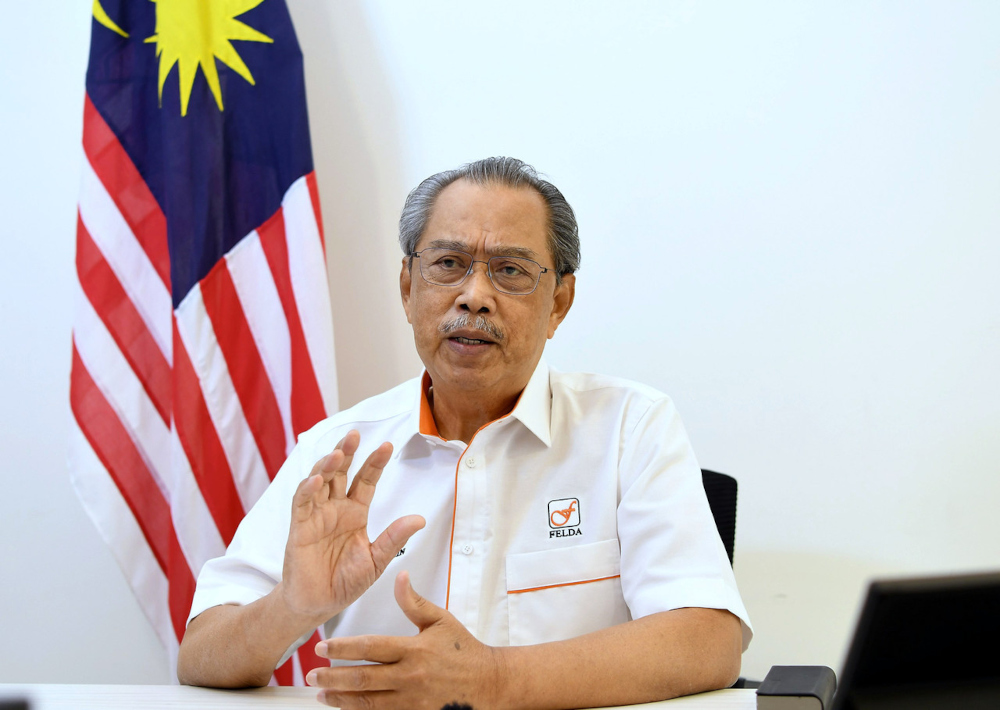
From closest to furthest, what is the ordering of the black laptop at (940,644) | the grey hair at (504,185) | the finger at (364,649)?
the black laptop at (940,644) → the finger at (364,649) → the grey hair at (504,185)

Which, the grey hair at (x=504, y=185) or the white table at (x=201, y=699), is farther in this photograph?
the grey hair at (x=504, y=185)

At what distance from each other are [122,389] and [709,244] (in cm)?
154

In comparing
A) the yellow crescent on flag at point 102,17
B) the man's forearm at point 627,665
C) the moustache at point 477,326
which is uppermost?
the yellow crescent on flag at point 102,17

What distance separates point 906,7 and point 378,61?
1365 millimetres

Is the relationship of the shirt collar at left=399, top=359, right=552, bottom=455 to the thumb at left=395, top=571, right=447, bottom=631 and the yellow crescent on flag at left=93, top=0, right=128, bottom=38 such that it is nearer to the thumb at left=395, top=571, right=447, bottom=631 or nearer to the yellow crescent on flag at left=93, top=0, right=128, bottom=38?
the thumb at left=395, top=571, right=447, bottom=631

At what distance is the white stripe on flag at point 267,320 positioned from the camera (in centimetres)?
205

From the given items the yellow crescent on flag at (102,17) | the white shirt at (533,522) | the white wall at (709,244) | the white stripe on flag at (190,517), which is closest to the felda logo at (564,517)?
the white shirt at (533,522)

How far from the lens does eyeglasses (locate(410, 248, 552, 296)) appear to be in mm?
1480

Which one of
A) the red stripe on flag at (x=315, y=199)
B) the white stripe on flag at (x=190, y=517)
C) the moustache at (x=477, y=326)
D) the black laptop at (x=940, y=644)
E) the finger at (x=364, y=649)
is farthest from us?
the red stripe on flag at (x=315, y=199)

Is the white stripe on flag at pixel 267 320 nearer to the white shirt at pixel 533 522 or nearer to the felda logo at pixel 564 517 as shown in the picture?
the white shirt at pixel 533 522

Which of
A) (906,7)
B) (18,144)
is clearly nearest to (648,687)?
(906,7)

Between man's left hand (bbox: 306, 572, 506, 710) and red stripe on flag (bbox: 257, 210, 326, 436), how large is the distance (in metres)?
1.09

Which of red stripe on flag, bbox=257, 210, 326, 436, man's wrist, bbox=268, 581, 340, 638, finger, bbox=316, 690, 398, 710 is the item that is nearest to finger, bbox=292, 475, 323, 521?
man's wrist, bbox=268, 581, 340, 638

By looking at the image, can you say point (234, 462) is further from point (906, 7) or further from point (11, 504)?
point (906, 7)
